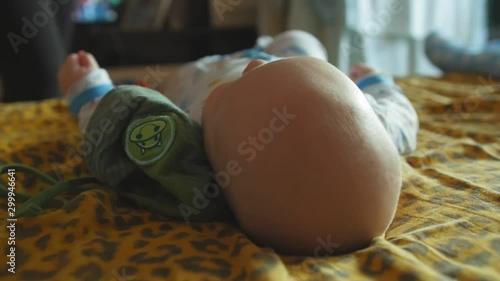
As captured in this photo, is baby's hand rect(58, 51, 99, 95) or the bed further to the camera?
baby's hand rect(58, 51, 99, 95)

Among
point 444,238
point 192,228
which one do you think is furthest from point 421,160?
point 192,228

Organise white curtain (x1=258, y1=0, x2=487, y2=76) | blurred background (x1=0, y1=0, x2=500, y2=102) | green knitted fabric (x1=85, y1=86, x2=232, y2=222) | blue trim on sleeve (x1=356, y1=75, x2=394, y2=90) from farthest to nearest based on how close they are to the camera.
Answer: white curtain (x1=258, y1=0, x2=487, y2=76) → blurred background (x1=0, y1=0, x2=500, y2=102) → blue trim on sleeve (x1=356, y1=75, x2=394, y2=90) → green knitted fabric (x1=85, y1=86, x2=232, y2=222)

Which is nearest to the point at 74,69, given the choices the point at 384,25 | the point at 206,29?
the point at 384,25

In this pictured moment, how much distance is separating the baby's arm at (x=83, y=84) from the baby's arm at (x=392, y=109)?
1.67 ft

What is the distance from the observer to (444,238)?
542mm

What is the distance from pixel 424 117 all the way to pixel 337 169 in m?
0.74

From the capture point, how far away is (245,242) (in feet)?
1.78

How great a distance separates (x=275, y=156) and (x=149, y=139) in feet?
0.66

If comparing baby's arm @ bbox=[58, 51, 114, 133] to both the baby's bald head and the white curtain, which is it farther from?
the white curtain

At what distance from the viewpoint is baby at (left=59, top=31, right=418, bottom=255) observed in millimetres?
519

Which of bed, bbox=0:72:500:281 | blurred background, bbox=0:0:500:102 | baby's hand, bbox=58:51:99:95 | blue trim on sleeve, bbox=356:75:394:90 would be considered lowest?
blurred background, bbox=0:0:500:102

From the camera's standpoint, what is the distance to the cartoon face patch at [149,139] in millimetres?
642

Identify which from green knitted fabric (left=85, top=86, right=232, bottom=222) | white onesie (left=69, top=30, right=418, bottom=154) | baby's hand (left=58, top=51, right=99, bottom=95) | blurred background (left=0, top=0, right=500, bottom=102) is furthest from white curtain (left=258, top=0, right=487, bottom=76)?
green knitted fabric (left=85, top=86, right=232, bottom=222)

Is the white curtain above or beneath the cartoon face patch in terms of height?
beneath
